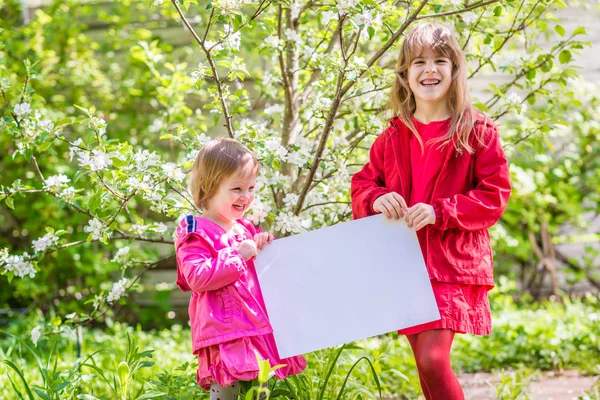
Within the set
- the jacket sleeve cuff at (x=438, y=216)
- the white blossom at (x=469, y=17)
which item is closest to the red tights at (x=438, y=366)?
the jacket sleeve cuff at (x=438, y=216)

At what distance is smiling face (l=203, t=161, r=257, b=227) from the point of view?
203 cm

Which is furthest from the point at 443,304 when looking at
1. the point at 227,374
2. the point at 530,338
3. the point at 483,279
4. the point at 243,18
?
the point at 530,338

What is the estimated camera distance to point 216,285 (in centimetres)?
193

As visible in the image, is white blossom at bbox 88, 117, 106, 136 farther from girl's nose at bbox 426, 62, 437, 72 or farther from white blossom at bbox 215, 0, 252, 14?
girl's nose at bbox 426, 62, 437, 72

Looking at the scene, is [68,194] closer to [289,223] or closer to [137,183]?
[137,183]

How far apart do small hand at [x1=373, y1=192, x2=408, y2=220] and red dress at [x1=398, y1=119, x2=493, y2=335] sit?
101 millimetres

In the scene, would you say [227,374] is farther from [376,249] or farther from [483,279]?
[483,279]

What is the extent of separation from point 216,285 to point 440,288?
0.64m

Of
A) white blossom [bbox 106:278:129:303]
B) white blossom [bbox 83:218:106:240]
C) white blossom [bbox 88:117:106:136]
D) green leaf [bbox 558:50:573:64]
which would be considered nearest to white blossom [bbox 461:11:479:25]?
green leaf [bbox 558:50:573:64]

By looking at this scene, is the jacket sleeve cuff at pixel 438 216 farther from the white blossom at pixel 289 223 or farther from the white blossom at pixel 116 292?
the white blossom at pixel 116 292

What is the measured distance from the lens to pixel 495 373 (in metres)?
3.59

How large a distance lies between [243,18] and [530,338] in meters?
2.49

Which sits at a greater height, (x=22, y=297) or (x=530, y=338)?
(x=22, y=297)

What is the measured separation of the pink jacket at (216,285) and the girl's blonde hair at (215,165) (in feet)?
0.29
